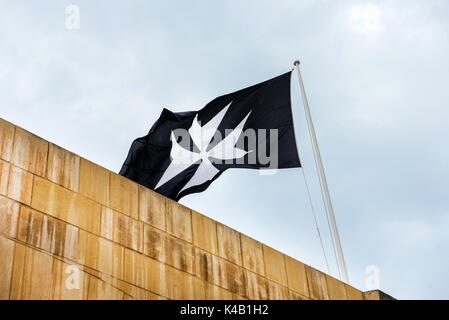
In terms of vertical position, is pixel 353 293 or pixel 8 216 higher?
pixel 353 293

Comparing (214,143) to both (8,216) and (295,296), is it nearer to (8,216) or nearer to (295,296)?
(295,296)

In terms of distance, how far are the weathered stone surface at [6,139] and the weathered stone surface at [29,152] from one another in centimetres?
7

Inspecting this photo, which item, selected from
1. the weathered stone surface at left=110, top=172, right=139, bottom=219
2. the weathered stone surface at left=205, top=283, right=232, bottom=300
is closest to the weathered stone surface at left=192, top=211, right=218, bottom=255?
the weathered stone surface at left=205, top=283, right=232, bottom=300

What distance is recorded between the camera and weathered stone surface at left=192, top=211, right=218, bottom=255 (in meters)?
12.5

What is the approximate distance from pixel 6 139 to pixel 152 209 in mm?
2702

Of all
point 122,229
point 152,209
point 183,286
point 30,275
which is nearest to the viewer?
point 30,275

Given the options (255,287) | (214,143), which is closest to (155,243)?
(255,287)

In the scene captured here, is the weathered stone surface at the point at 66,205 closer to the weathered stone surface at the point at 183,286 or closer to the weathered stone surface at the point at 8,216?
the weathered stone surface at the point at 8,216

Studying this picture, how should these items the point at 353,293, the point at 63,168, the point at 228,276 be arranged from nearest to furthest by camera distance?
the point at 63,168
the point at 228,276
the point at 353,293

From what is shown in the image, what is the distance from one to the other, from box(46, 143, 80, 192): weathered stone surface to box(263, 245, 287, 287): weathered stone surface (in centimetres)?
422

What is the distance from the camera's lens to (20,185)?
10.2 meters

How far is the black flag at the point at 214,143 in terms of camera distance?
657 inches
